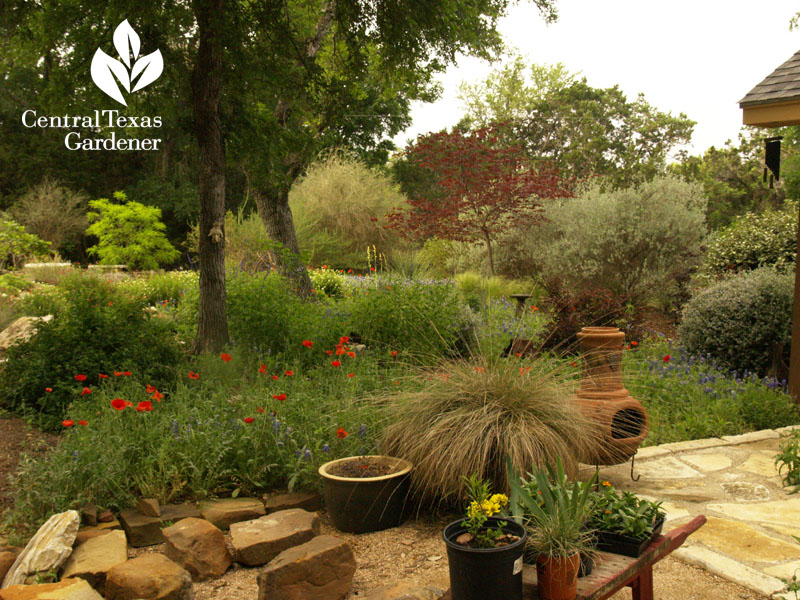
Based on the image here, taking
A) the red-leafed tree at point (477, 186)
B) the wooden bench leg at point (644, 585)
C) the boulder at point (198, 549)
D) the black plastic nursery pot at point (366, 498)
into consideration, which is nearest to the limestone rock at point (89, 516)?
the boulder at point (198, 549)

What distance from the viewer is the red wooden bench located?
6.24 ft

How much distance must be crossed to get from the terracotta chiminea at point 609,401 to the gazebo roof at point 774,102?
277 cm

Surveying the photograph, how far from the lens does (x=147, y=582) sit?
7.14 ft

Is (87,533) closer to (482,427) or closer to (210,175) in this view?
(482,427)

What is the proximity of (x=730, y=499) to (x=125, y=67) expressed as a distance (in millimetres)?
6076

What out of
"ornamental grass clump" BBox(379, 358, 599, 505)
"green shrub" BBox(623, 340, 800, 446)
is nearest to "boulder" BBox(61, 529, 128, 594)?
"ornamental grass clump" BBox(379, 358, 599, 505)

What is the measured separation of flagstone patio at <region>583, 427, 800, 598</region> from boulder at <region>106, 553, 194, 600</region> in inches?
80.3

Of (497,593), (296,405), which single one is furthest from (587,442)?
(296,405)

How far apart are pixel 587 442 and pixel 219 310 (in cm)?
369

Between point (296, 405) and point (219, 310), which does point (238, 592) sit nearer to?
point (296, 405)

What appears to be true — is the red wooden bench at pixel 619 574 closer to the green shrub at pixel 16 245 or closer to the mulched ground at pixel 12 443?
the mulched ground at pixel 12 443

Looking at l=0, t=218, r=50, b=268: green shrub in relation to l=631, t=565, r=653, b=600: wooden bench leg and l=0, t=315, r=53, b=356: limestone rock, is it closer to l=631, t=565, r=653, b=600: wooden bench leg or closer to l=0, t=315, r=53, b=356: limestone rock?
l=0, t=315, r=53, b=356: limestone rock

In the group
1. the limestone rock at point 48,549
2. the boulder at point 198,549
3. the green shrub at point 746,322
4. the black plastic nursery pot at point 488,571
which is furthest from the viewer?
the green shrub at point 746,322

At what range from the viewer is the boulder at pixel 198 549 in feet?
8.23
